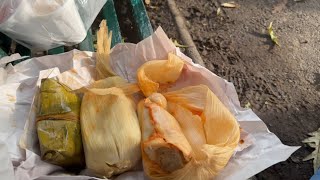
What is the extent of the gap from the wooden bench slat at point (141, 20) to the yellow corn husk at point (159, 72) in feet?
1.75

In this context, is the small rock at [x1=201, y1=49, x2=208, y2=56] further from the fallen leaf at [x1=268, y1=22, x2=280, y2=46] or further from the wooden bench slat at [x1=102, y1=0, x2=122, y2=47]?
the wooden bench slat at [x1=102, y1=0, x2=122, y2=47]

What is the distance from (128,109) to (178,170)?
11.9 inches

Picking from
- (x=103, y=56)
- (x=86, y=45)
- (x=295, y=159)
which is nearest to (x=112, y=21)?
(x=86, y=45)

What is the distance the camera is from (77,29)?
7.49ft

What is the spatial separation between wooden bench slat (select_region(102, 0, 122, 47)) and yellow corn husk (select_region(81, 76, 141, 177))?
0.60 metres

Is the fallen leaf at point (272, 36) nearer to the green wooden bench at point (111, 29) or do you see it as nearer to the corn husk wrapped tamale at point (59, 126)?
the green wooden bench at point (111, 29)

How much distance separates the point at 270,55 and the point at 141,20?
0.93 metres

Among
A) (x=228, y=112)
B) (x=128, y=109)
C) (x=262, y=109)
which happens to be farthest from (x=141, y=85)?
(x=262, y=109)

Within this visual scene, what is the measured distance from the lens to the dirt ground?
110 inches

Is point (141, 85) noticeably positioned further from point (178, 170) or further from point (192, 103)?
point (178, 170)

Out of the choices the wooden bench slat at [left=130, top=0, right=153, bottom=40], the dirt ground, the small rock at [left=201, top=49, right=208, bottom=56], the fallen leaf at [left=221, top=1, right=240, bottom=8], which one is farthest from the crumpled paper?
the fallen leaf at [left=221, top=1, right=240, bottom=8]

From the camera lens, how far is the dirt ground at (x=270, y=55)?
2.79 m

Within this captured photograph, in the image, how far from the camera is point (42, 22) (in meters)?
2.18

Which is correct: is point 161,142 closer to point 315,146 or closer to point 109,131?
point 109,131
